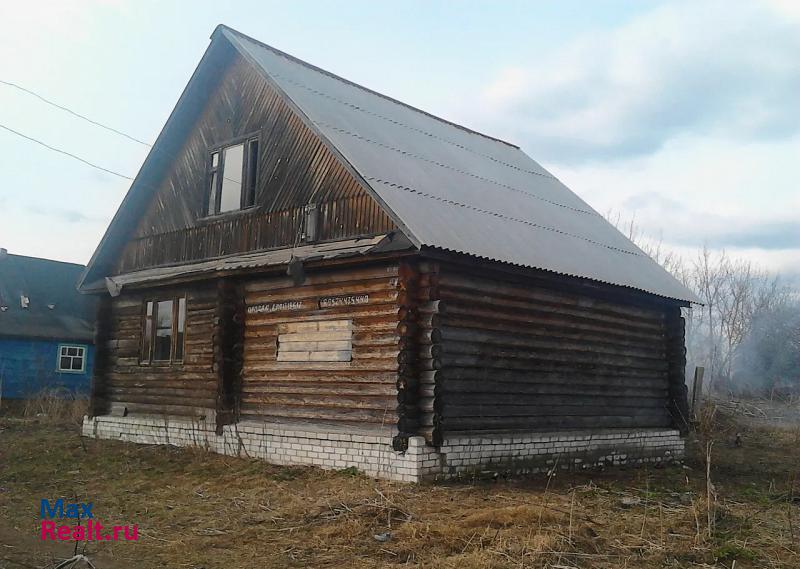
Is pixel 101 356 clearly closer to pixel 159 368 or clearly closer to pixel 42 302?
pixel 159 368

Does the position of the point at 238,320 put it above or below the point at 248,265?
below

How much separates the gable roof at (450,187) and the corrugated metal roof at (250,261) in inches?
32.7

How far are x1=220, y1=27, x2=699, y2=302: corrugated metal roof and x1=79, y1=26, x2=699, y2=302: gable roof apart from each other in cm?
3

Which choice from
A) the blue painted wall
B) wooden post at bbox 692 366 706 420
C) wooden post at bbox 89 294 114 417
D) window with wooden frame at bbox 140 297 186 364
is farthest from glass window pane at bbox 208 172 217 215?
wooden post at bbox 692 366 706 420

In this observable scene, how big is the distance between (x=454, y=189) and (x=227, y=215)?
4.37 m

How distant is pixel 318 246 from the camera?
12648mm

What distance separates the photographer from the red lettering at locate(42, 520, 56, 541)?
8.52 meters

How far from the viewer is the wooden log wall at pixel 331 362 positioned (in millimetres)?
11406

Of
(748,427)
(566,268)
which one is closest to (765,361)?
(748,427)

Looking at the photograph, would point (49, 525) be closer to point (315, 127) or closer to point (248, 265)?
point (248, 265)

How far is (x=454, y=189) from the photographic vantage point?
14.1 metres

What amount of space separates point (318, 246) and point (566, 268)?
4.23 meters

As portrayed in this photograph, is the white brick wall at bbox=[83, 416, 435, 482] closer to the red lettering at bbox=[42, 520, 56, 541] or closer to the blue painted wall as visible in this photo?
the red lettering at bbox=[42, 520, 56, 541]

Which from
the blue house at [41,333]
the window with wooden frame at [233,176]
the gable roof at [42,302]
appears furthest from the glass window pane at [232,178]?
the gable roof at [42,302]
